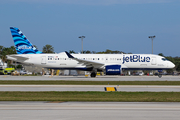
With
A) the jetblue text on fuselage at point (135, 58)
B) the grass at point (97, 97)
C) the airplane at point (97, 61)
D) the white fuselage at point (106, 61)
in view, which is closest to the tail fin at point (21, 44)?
the airplane at point (97, 61)

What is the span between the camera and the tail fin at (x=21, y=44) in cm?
4638

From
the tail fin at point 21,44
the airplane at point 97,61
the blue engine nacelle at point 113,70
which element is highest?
the tail fin at point 21,44

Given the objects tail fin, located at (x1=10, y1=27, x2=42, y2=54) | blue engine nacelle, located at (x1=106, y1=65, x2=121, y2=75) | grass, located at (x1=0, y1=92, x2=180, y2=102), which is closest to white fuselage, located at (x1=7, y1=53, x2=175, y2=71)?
tail fin, located at (x1=10, y1=27, x2=42, y2=54)

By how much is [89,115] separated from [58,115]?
→ 1250mm

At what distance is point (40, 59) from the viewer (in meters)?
44.8

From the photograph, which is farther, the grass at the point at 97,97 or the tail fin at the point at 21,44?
the tail fin at the point at 21,44

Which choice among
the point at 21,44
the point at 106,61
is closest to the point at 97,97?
the point at 106,61

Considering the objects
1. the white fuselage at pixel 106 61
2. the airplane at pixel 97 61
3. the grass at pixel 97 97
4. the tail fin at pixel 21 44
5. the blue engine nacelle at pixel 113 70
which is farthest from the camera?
the tail fin at pixel 21 44

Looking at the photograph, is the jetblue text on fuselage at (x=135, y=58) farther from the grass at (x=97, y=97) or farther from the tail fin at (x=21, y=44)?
the grass at (x=97, y=97)

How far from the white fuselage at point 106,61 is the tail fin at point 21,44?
1353 mm

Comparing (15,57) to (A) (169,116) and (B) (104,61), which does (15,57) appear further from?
(A) (169,116)

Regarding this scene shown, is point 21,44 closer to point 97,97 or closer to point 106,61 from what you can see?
point 106,61

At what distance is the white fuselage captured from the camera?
42844 mm

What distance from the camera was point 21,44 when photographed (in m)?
46.6
